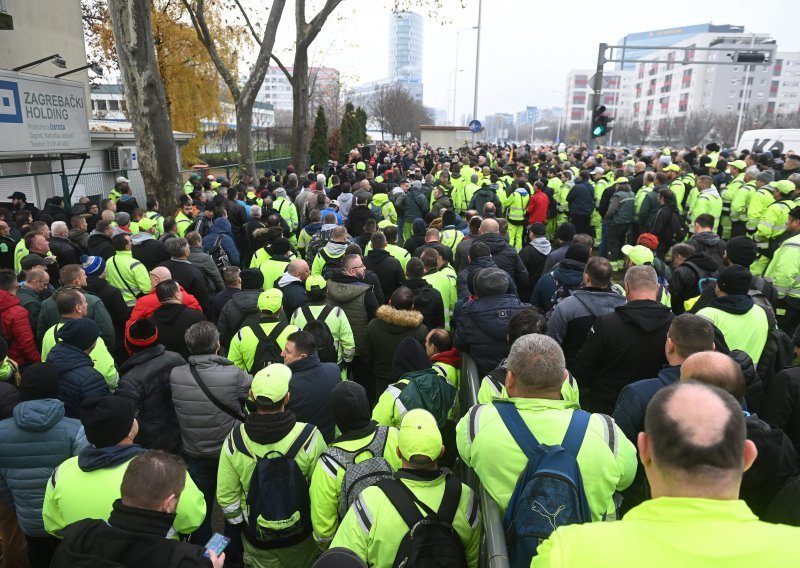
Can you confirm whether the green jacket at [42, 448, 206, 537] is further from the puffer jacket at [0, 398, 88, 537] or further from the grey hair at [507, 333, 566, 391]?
the grey hair at [507, 333, 566, 391]

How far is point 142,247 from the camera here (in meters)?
7.57

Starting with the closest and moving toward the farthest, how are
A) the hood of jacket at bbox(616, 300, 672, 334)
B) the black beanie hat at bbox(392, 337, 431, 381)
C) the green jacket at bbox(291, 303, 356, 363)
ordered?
the hood of jacket at bbox(616, 300, 672, 334)
the black beanie hat at bbox(392, 337, 431, 381)
the green jacket at bbox(291, 303, 356, 363)

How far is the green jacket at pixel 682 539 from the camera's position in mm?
1289

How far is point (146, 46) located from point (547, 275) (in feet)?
31.3

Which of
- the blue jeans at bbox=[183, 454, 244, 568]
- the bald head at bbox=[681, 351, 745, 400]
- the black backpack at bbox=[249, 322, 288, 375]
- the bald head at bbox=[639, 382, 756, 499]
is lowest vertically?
the blue jeans at bbox=[183, 454, 244, 568]

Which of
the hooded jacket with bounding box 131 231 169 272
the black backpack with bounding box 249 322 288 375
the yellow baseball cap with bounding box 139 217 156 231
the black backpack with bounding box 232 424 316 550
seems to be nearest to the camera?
the black backpack with bounding box 232 424 316 550

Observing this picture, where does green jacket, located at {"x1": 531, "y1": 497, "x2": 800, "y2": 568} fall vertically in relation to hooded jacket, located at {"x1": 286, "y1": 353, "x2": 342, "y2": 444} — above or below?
above

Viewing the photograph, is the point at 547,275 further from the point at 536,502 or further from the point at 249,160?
the point at 249,160

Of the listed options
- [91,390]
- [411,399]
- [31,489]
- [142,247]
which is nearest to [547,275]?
[411,399]

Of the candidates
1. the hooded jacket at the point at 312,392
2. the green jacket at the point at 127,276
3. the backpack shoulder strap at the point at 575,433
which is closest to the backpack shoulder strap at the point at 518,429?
the backpack shoulder strap at the point at 575,433

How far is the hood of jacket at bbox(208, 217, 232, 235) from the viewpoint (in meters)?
8.65

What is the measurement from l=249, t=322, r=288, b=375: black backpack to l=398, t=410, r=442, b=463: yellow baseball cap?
2274 millimetres

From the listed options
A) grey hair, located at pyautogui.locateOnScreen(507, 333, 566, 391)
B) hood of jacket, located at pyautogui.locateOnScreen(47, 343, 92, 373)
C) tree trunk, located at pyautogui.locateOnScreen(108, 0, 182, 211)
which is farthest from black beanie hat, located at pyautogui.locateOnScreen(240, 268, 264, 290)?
tree trunk, located at pyautogui.locateOnScreen(108, 0, 182, 211)

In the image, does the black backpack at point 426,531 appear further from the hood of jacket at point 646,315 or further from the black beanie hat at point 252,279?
the black beanie hat at point 252,279
